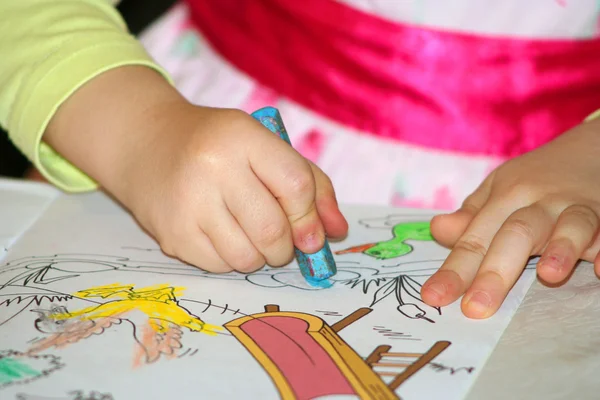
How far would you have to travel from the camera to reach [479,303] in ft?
1.64

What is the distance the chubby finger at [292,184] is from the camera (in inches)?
21.2

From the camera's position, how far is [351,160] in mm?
745

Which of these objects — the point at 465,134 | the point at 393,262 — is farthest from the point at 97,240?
the point at 465,134

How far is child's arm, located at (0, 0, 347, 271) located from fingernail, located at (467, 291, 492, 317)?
0.35 ft

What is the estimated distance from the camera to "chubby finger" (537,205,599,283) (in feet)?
1.70

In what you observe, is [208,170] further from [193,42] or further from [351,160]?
[193,42]

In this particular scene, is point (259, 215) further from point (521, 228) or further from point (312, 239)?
point (521, 228)

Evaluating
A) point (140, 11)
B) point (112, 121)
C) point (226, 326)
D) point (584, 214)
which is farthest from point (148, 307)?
point (140, 11)

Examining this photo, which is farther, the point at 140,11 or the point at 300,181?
the point at 140,11

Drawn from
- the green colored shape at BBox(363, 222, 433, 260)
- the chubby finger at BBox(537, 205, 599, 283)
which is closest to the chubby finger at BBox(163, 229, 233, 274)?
the green colored shape at BBox(363, 222, 433, 260)

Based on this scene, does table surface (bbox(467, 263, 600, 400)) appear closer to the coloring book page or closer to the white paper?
the coloring book page

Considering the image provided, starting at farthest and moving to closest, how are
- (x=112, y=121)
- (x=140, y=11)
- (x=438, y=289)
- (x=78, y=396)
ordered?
1. (x=140, y=11)
2. (x=112, y=121)
3. (x=438, y=289)
4. (x=78, y=396)

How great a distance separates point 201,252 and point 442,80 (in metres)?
0.28

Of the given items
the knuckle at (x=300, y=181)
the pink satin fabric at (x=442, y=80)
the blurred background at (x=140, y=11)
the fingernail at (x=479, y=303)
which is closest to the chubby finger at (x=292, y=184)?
the knuckle at (x=300, y=181)
